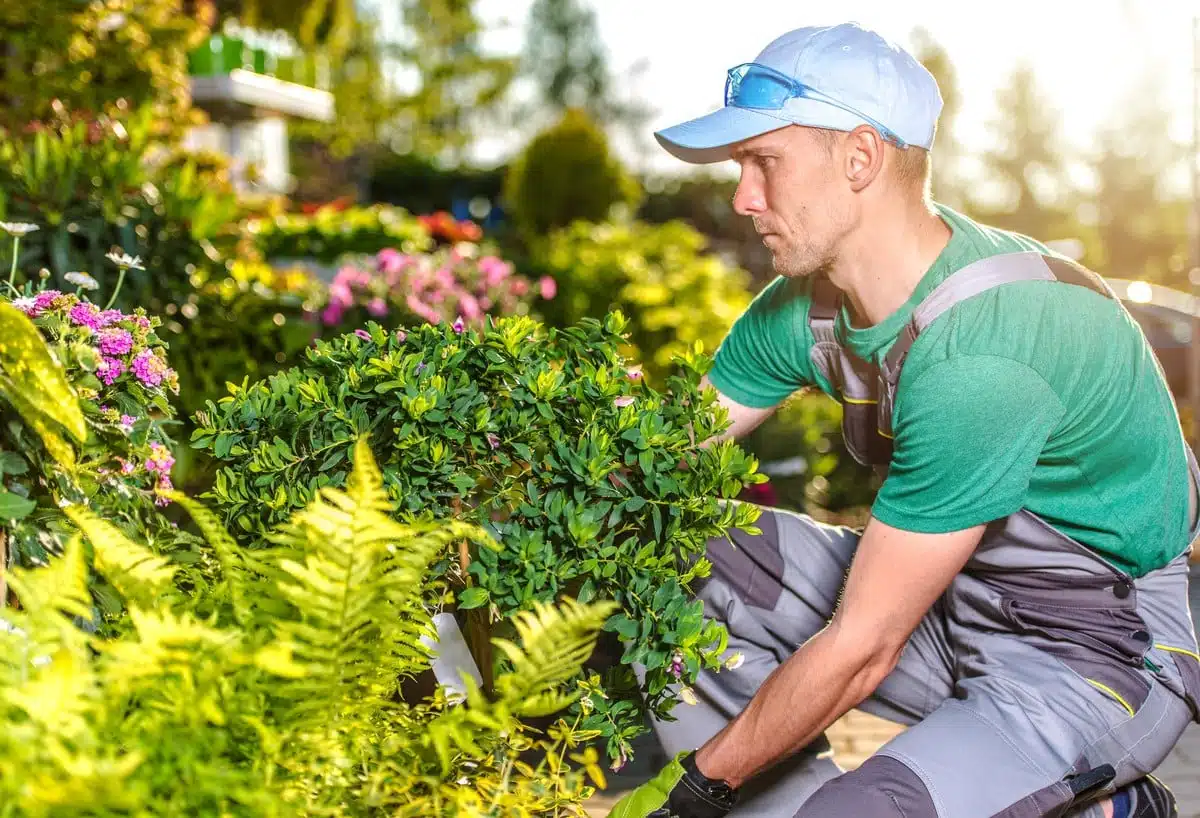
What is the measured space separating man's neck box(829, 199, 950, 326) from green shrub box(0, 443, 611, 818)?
1.17m

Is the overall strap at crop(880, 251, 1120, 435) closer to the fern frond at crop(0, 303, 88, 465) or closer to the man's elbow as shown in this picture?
the man's elbow

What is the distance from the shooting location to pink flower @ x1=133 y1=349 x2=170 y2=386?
225cm

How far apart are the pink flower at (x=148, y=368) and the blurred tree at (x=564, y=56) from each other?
6405 cm

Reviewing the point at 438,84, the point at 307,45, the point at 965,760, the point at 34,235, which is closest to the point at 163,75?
the point at 34,235

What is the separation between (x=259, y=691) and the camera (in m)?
1.43

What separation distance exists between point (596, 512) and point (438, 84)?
35.9m

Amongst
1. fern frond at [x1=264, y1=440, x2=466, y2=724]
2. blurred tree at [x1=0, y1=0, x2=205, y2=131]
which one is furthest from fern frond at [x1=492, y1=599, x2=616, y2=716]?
blurred tree at [x1=0, y1=0, x2=205, y2=131]

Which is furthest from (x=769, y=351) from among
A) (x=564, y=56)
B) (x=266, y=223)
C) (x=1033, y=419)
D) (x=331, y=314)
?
(x=564, y=56)

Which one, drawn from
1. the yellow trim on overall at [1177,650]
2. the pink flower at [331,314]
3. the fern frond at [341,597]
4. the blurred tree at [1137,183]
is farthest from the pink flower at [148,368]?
the blurred tree at [1137,183]

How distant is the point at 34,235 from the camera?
4473 millimetres

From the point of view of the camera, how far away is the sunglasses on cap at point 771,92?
236 cm

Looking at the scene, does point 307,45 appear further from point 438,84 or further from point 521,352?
point 521,352

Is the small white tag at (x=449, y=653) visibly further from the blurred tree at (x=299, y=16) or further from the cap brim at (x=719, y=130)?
the blurred tree at (x=299, y=16)

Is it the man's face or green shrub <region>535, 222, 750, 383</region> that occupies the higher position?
the man's face
